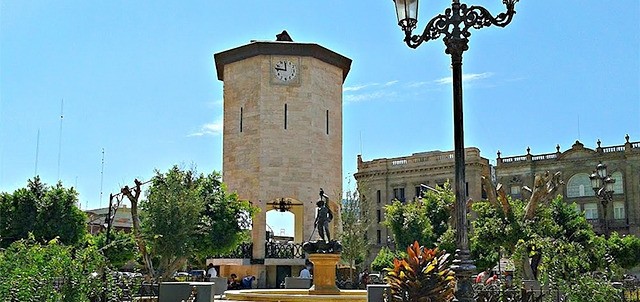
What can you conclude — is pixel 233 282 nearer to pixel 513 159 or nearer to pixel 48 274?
pixel 48 274

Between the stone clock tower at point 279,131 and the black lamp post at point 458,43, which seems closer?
the black lamp post at point 458,43

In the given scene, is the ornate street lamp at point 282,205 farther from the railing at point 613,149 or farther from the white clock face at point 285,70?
the railing at point 613,149

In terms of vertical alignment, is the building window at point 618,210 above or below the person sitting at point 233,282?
above

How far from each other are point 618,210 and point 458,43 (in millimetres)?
61713

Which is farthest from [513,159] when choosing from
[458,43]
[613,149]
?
[458,43]

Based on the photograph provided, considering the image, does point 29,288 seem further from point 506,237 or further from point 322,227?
point 506,237

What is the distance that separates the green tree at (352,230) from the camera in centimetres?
3619

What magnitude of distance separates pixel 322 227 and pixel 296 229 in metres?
21.1

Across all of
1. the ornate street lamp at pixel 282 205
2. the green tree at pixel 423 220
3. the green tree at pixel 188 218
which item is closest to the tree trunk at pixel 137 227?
the green tree at pixel 188 218

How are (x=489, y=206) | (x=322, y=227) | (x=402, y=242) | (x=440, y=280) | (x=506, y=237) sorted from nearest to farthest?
(x=440, y=280) < (x=322, y=227) < (x=506, y=237) < (x=489, y=206) < (x=402, y=242)

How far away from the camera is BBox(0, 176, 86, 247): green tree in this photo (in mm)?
32375

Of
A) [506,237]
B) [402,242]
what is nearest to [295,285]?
[506,237]

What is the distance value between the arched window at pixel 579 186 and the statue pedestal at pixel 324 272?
54371 millimetres

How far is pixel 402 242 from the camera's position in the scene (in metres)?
43.3
